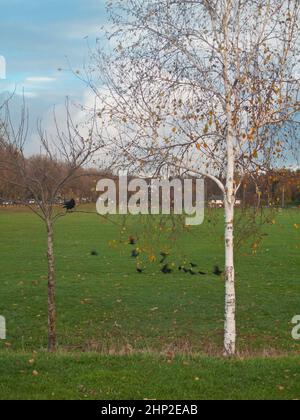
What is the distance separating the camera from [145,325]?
1370 centimetres

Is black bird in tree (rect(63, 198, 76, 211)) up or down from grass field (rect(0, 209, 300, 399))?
up

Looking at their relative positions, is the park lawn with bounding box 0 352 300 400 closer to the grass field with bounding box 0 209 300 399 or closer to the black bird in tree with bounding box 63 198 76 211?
the grass field with bounding box 0 209 300 399

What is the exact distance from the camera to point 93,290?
18016 millimetres

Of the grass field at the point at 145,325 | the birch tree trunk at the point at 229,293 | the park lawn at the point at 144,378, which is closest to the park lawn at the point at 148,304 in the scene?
the grass field at the point at 145,325

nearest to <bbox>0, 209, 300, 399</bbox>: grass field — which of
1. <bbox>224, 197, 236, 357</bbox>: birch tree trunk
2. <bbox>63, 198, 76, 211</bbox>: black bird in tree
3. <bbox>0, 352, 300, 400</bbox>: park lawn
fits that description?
<bbox>0, 352, 300, 400</bbox>: park lawn

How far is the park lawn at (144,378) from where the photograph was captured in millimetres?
6316

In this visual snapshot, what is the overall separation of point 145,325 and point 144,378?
693 cm

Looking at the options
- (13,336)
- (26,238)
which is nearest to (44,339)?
(13,336)

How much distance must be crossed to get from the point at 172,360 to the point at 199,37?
5258mm

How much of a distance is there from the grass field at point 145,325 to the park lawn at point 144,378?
0.01m

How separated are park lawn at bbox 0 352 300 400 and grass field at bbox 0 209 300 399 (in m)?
0.01

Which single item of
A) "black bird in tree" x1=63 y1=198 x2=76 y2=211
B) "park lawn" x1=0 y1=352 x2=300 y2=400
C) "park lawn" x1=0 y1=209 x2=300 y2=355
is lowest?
"park lawn" x1=0 y1=209 x2=300 y2=355

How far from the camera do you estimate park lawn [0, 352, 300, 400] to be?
6.32 metres

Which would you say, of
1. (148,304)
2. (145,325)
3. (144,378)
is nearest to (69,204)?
(144,378)
